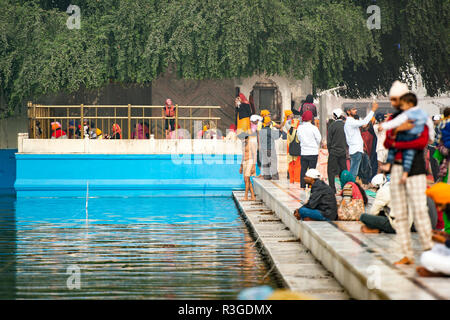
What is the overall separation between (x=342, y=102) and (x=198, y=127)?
38.7 metres

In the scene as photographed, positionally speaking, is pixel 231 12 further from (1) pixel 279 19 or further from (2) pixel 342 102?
(2) pixel 342 102

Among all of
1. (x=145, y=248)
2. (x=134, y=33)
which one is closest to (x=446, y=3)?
(x=134, y=33)

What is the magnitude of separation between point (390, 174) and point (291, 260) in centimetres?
210

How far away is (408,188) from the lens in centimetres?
830

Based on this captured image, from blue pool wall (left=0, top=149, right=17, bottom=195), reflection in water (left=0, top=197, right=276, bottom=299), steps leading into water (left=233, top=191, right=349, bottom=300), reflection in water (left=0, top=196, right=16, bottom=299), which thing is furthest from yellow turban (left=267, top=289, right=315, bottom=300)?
blue pool wall (left=0, top=149, right=17, bottom=195)

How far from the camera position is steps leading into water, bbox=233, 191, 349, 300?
29.2ft

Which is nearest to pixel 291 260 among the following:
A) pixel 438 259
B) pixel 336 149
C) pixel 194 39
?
pixel 438 259

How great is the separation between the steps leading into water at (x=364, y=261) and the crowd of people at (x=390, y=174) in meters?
0.24

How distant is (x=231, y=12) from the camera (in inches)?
1021

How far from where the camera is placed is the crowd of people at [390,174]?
26.9 ft

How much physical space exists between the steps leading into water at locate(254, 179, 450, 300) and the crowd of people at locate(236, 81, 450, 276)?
0.24m

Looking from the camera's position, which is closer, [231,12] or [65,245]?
[65,245]

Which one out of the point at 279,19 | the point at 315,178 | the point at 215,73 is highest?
the point at 279,19

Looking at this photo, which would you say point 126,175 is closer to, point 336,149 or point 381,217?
point 336,149
